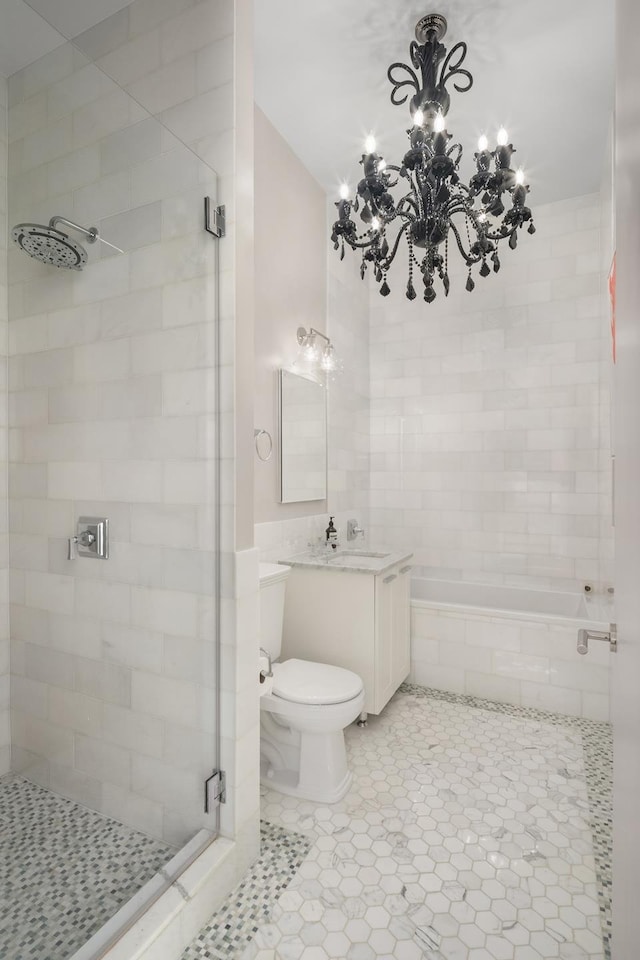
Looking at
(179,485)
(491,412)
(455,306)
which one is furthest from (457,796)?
(455,306)

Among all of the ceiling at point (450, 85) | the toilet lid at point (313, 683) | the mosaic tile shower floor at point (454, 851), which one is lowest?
the mosaic tile shower floor at point (454, 851)

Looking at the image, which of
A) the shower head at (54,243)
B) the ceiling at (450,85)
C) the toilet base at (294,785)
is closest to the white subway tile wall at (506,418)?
the ceiling at (450,85)

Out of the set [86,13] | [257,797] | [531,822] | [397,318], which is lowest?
[531,822]

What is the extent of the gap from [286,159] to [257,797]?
313cm

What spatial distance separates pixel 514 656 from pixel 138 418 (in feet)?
7.72

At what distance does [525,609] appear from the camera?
345 cm

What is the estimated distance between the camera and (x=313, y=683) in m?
2.08

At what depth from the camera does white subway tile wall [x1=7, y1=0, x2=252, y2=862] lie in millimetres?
1559

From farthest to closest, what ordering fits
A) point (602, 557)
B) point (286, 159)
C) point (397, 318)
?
point (397, 318), point (602, 557), point (286, 159)

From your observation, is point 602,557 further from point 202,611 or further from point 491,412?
point 202,611

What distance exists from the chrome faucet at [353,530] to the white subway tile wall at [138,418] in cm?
192

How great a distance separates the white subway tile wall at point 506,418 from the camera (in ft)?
11.2

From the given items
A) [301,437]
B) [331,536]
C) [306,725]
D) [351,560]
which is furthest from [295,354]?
[306,725]

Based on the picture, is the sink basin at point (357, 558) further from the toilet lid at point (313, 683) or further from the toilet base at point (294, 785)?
the toilet base at point (294, 785)
